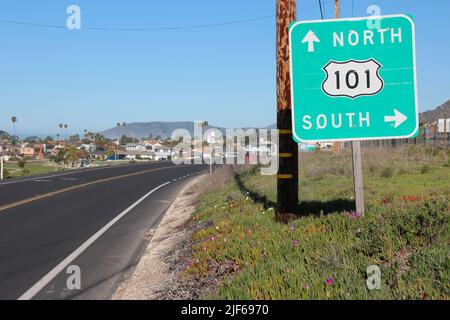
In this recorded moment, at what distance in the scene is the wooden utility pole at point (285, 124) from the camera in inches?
332

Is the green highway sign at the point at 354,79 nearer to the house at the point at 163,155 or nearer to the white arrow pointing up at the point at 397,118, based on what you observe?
the white arrow pointing up at the point at 397,118

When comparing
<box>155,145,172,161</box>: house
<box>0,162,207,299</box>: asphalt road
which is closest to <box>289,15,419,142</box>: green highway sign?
<box>0,162,207,299</box>: asphalt road

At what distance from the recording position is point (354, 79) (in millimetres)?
7012

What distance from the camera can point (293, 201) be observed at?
8469 mm

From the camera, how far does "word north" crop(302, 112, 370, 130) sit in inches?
276

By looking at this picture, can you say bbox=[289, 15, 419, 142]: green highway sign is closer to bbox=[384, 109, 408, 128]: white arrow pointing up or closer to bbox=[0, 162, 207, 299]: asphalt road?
bbox=[384, 109, 408, 128]: white arrow pointing up

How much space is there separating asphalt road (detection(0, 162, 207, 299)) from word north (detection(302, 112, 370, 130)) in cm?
380

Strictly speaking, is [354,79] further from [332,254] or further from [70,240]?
[70,240]

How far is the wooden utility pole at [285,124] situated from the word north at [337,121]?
124cm

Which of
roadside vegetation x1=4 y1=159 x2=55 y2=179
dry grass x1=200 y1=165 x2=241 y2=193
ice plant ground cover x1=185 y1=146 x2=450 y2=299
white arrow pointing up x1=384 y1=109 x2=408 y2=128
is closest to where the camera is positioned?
ice plant ground cover x1=185 y1=146 x2=450 y2=299

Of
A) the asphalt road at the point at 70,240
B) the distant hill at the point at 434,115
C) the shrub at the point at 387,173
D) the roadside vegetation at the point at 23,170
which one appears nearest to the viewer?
the asphalt road at the point at 70,240

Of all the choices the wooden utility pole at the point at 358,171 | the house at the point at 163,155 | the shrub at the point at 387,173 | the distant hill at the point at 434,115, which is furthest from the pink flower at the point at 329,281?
the house at the point at 163,155

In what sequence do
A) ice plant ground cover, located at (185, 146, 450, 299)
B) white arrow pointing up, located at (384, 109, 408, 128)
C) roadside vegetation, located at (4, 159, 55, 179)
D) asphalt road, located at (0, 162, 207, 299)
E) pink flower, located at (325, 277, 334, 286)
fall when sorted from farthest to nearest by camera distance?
roadside vegetation, located at (4, 159, 55, 179) → asphalt road, located at (0, 162, 207, 299) → white arrow pointing up, located at (384, 109, 408, 128) → pink flower, located at (325, 277, 334, 286) → ice plant ground cover, located at (185, 146, 450, 299)

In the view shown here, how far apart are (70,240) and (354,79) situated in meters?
6.94
